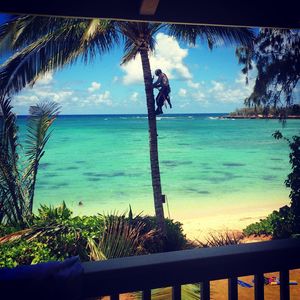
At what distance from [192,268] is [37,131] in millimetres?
6123

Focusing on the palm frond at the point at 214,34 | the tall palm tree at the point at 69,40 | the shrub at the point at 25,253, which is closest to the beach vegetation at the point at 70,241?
the shrub at the point at 25,253

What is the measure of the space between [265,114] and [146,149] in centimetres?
2519

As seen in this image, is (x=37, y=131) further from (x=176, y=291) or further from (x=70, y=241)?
(x=176, y=291)

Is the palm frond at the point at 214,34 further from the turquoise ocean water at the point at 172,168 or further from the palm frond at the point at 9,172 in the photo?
the turquoise ocean water at the point at 172,168

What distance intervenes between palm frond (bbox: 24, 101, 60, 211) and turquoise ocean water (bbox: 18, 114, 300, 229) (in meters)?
9.05

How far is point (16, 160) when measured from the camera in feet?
22.8

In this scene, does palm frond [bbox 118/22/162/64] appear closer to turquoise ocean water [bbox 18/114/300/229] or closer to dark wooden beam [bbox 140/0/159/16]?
dark wooden beam [bbox 140/0/159/16]

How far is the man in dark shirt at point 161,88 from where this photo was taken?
24.0 feet

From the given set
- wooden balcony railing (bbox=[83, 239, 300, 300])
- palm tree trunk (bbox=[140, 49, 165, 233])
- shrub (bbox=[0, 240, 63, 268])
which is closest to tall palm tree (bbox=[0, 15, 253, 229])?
palm tree trunk (bbox=[140, 49, 165, 233])

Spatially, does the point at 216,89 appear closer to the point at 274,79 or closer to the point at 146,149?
the point at 146,149

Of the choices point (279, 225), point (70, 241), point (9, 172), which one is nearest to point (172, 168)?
point (279, 225)

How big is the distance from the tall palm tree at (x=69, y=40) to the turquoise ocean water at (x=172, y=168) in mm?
7519

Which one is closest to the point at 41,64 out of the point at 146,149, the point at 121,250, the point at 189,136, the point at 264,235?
the point at 121,250

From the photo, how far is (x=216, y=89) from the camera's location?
4538 centimetres
